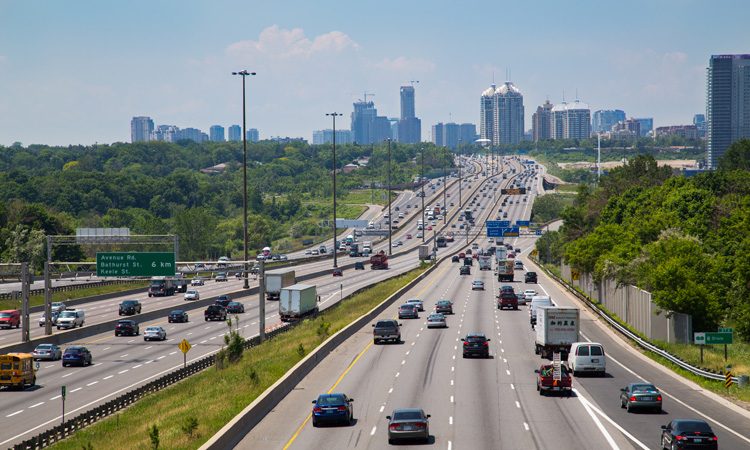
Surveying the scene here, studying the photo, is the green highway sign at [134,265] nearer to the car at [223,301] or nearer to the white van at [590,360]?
the car at [223,301]

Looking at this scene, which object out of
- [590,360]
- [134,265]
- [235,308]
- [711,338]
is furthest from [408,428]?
[235,308]

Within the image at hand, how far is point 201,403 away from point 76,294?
230ft

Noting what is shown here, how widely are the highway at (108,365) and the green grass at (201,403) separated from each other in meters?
2.86

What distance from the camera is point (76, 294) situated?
10969cm

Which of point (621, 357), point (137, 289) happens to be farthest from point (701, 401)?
point (137, 289)

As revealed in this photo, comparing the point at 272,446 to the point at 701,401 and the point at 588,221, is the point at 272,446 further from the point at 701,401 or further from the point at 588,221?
the point at 588,221

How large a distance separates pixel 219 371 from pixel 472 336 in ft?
45.8

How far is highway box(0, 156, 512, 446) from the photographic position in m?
44.6

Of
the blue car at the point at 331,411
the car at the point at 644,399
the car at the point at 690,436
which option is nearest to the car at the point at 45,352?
the blue car at the point at 331,411

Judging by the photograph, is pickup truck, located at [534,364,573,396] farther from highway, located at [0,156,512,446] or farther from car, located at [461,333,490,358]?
highway, located at [0,156,512,446]

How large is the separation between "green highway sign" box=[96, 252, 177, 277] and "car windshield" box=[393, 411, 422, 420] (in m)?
45.5

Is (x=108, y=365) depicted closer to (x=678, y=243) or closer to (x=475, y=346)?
(x=475, y=346)

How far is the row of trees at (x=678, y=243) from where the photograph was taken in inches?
2586

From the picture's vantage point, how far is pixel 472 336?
5856 centimetres
